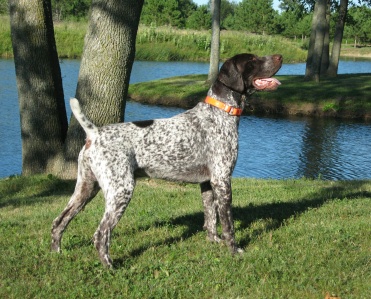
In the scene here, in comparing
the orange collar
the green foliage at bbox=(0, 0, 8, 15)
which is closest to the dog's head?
the orange collar

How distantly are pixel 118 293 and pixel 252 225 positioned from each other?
8.71 ft

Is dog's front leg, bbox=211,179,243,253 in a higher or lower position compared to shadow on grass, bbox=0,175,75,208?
higher

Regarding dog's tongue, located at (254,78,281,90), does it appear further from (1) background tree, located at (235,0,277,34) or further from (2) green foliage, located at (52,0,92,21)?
(1) background tree, located at (235,0,277,34)

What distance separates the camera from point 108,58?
10.2m

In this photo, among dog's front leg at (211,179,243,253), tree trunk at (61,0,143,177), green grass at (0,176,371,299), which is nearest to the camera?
green grass at (0,176,371,299)

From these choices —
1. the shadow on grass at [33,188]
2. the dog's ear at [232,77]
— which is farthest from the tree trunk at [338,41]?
the dog's ear at [232,77]

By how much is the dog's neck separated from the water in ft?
30.4

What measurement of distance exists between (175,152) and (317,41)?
84.0ft

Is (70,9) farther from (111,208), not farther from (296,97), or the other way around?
(111,208)

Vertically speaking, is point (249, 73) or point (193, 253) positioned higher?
point (249, 73)

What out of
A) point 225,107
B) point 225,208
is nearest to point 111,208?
point 225,208

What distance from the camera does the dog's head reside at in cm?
662

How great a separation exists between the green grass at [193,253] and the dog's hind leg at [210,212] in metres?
0.18

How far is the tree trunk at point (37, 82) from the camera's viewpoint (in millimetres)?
11352
